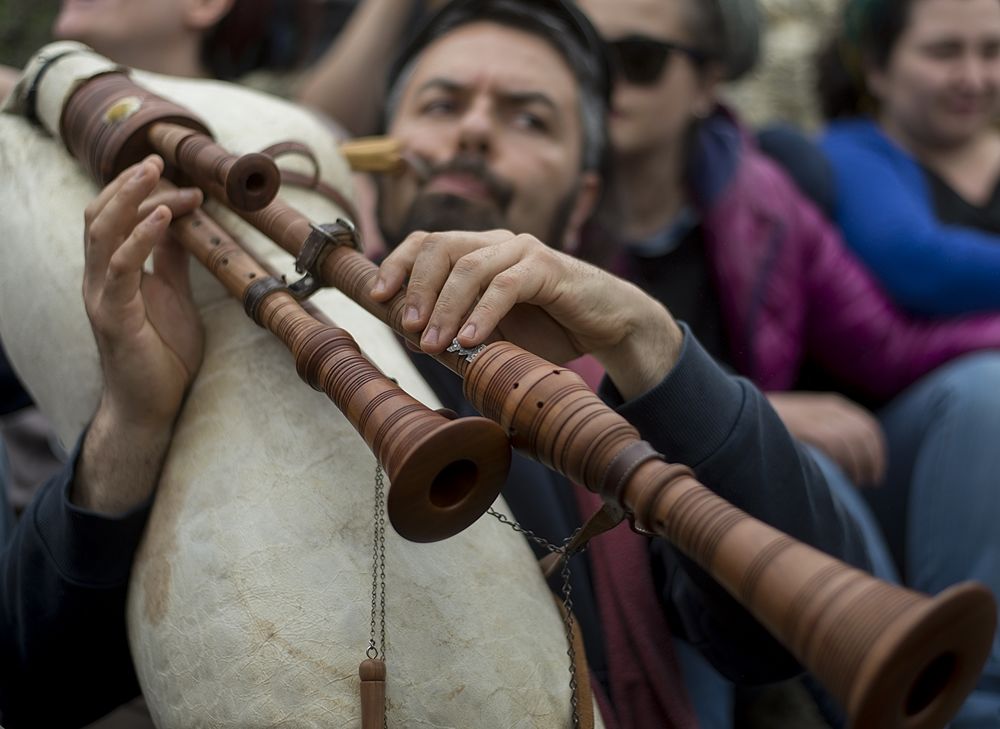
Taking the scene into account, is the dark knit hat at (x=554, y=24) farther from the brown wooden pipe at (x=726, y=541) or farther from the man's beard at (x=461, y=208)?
the brown wooden pipe at (x=726, y=541)

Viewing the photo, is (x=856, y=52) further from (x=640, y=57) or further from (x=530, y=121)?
(x=530, y=121)

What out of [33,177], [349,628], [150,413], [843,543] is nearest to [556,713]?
[349,628]

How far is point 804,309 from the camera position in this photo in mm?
2730

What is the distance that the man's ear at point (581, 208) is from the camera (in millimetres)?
2340

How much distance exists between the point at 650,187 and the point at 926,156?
79cm

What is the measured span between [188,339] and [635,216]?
1678mm

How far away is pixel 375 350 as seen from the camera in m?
1.45

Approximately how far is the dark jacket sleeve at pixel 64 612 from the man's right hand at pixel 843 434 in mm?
1307

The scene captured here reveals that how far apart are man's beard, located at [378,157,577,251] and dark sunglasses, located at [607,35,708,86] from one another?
88 centimetres

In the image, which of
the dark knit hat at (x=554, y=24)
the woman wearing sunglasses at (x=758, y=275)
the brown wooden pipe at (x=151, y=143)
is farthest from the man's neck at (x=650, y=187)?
the brown wooden pipe at (x=151, y=143)

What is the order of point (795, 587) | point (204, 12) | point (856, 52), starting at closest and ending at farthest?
point (795, 587) → point (204, 12) → point (856, 52)

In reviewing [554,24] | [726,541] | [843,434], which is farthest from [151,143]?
[843,434]

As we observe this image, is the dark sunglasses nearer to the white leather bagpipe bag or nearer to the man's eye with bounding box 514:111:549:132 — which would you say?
the man's eye with bounding box 514:111:549:132

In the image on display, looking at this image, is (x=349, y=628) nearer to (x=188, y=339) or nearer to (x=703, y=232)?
(x=188, y=339)
